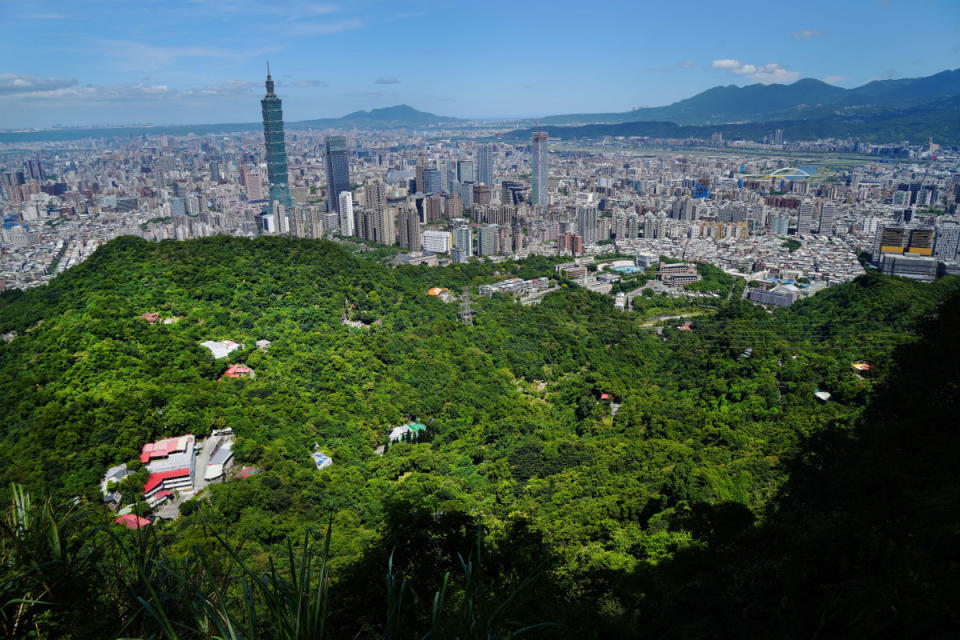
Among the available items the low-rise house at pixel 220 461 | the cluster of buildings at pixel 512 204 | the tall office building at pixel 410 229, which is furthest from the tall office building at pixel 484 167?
the low-rise house at pixel 220 461

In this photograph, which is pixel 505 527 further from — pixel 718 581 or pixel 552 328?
pixel 552 328

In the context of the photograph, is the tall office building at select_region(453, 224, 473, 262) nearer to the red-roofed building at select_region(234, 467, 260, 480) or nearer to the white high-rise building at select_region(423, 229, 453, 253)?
the white high-rise building at select_region(423, 229, 453, 253)

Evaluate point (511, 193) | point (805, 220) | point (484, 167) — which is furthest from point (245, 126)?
point (805, 220)

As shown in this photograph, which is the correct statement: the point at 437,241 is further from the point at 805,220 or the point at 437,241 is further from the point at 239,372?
the point at 239,372

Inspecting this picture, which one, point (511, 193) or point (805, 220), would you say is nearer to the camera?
point (805, 220)

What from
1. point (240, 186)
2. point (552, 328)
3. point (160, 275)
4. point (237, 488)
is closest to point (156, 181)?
point (240, 186)

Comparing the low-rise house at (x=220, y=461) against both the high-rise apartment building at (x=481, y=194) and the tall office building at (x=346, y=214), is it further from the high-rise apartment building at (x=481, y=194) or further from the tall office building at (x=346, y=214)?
the high-rise apartment building at (x=481, y=194)

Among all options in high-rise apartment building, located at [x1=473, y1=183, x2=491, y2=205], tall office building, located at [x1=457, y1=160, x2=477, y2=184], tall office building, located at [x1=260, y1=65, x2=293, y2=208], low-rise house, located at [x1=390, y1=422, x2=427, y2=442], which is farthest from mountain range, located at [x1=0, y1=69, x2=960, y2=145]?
low-rise house, located at [x1=390, y1=422, x2=427, y2=442]
